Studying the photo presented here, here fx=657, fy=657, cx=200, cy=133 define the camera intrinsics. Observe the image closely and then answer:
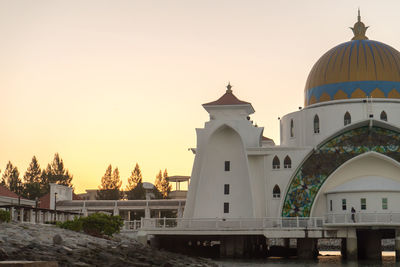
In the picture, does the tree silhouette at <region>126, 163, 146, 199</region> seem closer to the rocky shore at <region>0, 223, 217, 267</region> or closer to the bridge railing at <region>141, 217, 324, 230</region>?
the bridge railing at <region>141, 217, 324, 230</region>

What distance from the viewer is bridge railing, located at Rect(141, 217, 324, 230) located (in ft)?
136

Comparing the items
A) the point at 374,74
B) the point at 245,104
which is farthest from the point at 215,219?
the point at 374,74

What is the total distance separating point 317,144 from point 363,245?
740 centimetres

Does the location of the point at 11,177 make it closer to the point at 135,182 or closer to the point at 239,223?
the point at 135,182

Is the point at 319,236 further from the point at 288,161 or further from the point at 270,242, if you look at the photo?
the point at 270,242

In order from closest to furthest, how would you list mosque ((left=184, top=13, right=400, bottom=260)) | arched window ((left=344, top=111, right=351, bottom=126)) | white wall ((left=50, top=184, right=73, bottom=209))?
mosque ((left=184, top=13, right=400, bottom=260)) → arched window ((left=344, top=111, right=351, bottom=126)) → white wall ((left=50, top=184, right=73, bottom=209))

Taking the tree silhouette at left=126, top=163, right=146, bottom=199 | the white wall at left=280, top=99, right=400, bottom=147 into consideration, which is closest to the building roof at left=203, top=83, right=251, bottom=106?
the white wall at left=280, top=99, right=400, bottom=147

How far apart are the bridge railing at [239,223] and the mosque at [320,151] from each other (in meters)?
0.95

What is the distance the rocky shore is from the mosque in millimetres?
14764

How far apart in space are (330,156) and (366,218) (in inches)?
220

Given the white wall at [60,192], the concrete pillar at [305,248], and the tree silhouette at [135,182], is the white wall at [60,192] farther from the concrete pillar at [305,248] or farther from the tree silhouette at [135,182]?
the concrete pillar at [305,248]

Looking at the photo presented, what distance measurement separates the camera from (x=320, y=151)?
4525 centimetres

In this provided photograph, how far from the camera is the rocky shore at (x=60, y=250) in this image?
21516 mm

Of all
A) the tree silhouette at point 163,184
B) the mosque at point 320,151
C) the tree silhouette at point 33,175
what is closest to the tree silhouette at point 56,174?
the tree silhouette at point 33,175
